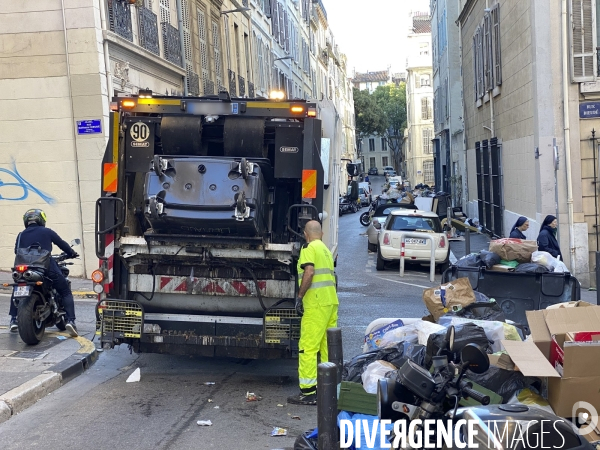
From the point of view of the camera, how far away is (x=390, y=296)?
45.0 ft

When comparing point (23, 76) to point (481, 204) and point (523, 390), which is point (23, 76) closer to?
point (523, 390)

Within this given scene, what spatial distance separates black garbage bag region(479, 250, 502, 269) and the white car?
24.4ft

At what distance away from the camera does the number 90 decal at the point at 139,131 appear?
303 inches

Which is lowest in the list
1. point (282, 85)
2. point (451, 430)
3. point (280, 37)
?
point (451, 430)

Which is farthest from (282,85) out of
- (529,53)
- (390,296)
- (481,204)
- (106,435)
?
(106,435)

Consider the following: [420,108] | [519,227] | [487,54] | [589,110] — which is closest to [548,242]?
[519,227]

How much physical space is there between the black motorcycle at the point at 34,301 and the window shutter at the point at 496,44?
48.7 feet

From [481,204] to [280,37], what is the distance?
17898 millimetres

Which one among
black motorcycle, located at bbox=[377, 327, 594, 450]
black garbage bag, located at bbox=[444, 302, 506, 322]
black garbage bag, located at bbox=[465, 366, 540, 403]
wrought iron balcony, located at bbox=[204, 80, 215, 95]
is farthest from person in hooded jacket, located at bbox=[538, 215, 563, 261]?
wrought iron balcony, located at bbox=[204, 80, 215, 95]

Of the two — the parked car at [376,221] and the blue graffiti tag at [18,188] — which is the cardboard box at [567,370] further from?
the parked car at [376,221]

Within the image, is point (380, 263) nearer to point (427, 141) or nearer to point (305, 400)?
point (305, 400)

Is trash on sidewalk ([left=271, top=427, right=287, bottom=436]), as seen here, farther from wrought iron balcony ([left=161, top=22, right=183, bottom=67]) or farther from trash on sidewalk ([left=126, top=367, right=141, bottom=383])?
wrought iron balcony ([left=161, top=22, right=183, bottom=67])

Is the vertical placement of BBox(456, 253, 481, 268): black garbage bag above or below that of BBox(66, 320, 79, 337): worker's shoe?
above

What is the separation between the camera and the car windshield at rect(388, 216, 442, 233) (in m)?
17.1
